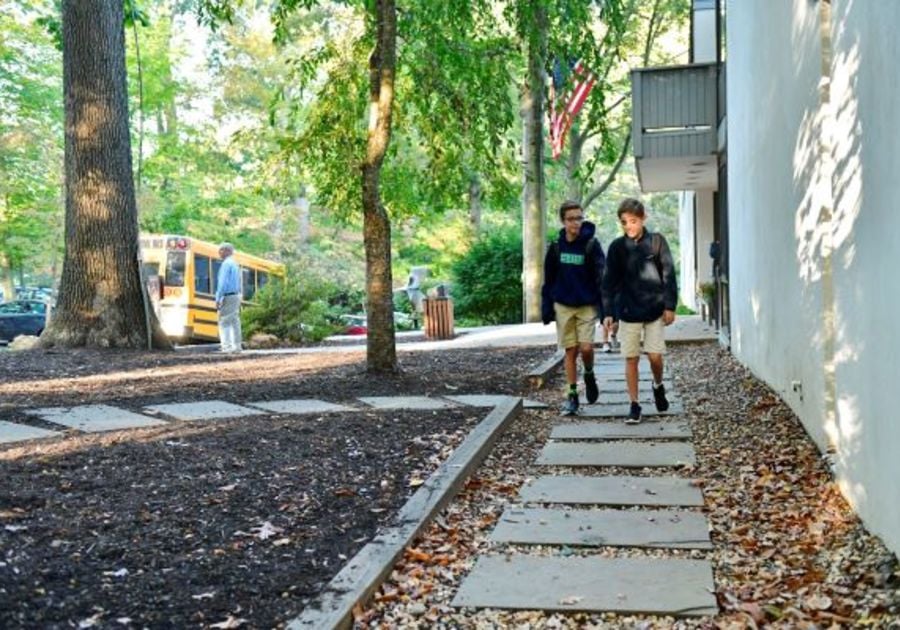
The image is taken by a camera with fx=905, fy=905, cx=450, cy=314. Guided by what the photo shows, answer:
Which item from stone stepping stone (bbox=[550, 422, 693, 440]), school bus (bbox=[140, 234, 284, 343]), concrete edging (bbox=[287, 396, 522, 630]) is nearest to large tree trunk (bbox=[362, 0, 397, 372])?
stone stepping stone (bbox=[550, 422, 693, 440])

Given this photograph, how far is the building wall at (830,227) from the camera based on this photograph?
3664mm

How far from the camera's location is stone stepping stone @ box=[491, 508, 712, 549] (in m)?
4.20

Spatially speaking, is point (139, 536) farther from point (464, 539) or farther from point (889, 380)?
Result: point (889, 380)

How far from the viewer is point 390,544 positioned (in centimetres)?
405

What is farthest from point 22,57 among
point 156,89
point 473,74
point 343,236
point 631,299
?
point 631,299

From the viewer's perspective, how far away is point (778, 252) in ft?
23.2

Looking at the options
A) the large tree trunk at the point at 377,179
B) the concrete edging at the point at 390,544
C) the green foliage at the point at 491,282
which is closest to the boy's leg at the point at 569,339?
the concrete edging at the point at 390,544

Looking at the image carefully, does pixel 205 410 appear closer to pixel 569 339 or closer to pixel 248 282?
pixel 569 339

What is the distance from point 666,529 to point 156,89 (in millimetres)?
28208

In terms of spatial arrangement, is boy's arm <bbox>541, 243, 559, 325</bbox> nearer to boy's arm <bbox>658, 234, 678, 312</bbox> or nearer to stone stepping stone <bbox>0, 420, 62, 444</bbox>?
boy's arm <bbox>658, 234, 678, 312</bbox>

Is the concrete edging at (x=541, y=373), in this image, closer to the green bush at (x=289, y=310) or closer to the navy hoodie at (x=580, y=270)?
the navy hoodie at (x=580, y=270)

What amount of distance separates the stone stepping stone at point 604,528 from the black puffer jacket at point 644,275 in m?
2.63

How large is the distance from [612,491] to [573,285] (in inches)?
104

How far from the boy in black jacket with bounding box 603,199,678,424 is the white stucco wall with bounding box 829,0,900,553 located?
2.28m
